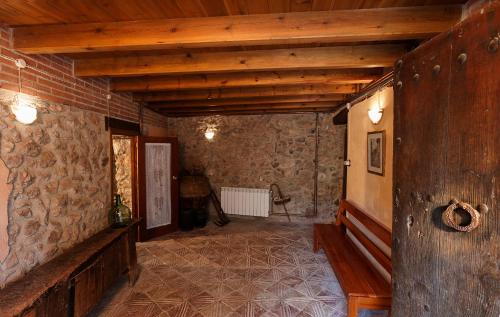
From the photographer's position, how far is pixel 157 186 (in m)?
4.58

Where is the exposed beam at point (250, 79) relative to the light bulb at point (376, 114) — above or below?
above

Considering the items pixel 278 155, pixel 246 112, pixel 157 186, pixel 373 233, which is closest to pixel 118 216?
pixel 157 186

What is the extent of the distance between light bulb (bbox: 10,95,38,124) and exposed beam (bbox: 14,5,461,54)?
0.43 metres

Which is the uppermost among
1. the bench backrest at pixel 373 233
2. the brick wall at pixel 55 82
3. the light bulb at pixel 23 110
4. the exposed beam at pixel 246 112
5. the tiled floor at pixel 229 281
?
the exposed beam at pixel 246 112

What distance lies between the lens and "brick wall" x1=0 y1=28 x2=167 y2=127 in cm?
185

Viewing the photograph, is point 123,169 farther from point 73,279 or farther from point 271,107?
point 271,107

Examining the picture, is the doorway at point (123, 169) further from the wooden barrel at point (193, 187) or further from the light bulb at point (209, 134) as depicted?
the light bulb at point (209, 134)

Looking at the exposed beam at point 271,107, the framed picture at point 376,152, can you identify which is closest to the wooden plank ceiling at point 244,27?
the framed picture at point 376,152

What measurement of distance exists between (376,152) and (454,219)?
6.54ft

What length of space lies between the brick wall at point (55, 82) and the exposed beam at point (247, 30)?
0.53 ft

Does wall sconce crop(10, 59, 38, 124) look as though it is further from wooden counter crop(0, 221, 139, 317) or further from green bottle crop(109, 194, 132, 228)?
green bottle crop(109, 194, 132, 228)

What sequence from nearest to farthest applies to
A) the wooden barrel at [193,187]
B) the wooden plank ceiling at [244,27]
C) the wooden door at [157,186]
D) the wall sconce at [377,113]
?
the wooden plank ceiling at [244,27], the wall sconce at [377,113], the wooden door at [157,186], the wooden barrel at [193,187]

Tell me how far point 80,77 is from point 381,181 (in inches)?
147

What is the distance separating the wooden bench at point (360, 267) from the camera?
1.99 m
